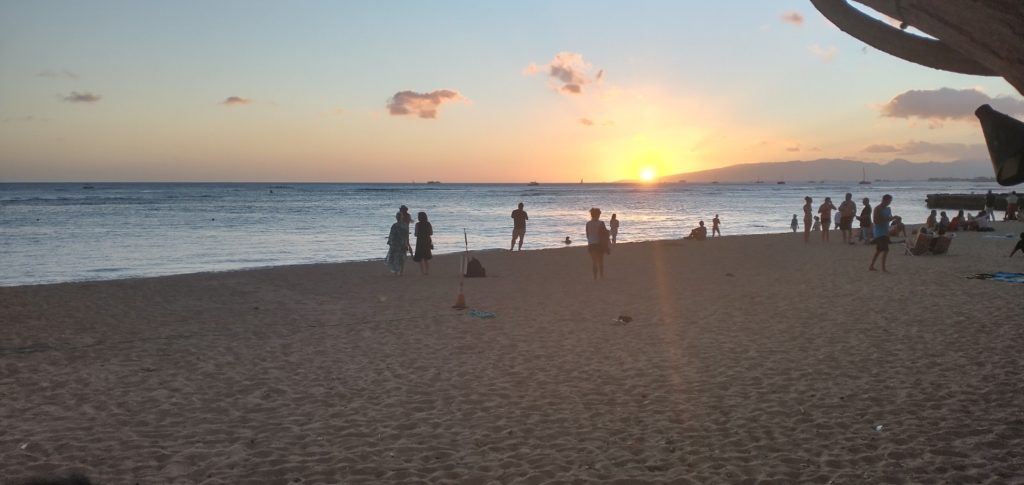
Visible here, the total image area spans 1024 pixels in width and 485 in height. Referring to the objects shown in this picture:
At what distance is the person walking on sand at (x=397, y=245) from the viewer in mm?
17469

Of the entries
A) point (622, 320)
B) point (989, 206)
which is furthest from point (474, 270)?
point (989, 206)

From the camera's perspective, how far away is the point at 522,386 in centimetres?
767

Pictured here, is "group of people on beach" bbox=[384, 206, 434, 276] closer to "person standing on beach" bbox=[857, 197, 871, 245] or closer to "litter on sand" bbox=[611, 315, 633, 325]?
"litter on sand" bbox=[611, 315, 633, 325]

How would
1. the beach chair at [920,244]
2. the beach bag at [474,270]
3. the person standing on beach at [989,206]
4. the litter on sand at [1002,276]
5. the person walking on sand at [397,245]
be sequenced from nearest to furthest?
1. the litter on sand at [1002,276]
2. the person walking on sand at [397,245]
3. the beach bag at [474,270]
4. the beach chair at [920,244]
5. the person standing on beach at [989,206]

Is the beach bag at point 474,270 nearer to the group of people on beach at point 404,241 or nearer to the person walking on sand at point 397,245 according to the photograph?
the group of people on beach at point 404,241

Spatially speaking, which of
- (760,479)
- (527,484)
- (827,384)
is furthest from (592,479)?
(827,384)

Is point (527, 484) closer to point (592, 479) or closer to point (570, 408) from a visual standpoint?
point (592, 479)

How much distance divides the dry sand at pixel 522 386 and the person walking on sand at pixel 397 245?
296 centimetres

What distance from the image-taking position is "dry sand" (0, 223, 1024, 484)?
5.39 m

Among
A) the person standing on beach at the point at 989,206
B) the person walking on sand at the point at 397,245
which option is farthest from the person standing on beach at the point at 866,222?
the person walking on sand at the point at 397,245

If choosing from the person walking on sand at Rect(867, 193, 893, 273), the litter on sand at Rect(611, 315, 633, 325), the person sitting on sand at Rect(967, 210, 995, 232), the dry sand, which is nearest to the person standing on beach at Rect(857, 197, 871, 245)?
the person sitting on sand at Rect(967, 210, 995, 232)

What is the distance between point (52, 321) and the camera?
38.7 feet

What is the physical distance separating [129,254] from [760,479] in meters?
27.4

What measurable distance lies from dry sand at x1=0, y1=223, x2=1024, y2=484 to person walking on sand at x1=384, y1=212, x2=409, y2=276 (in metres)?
2.96
